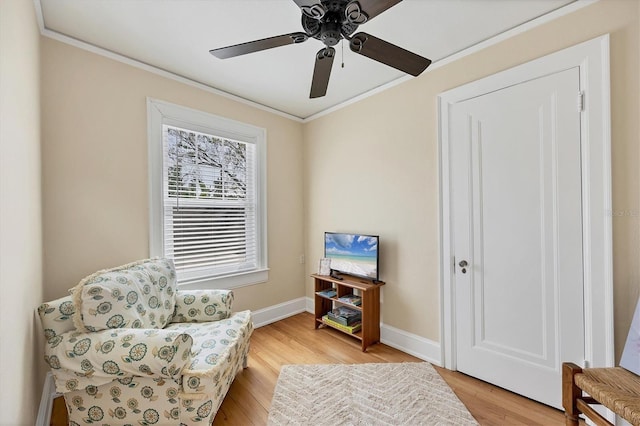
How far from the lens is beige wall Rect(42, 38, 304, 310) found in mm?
1890

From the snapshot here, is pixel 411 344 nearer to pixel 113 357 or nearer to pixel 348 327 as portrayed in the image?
pixel 348 327

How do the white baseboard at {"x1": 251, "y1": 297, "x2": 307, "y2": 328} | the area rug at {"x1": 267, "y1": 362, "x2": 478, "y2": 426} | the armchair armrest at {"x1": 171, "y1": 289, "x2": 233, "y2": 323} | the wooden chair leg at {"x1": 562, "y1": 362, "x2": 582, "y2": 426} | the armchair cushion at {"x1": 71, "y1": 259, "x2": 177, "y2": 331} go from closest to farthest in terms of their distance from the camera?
the wooden chair leg at {"x1": 562, "y1": 362, "x2": 582, "y2": 426}
the armchair cushion at {"x1": 71, "y1": 259, "x2": 177, "y2": 331}
the area rug at {"x1": 267, "y1": 362, "x2": 478, "y2": 426}
the armchair armrest at {"x1": 171, "y1": 289, "x2": 233, "y2": 323}
the white baseboard at {"x1": 251, "y1": 297, "x2": 307, "y2": 328}

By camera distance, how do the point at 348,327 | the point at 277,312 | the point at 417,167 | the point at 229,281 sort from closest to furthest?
the point at 417,167
the point at 348,327
the point at 229,281
the point at 277,312

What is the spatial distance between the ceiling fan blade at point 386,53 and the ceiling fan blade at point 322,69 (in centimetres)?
13

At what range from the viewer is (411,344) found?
2.43 m

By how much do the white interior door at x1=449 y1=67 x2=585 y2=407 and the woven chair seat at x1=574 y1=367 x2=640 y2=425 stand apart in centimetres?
44

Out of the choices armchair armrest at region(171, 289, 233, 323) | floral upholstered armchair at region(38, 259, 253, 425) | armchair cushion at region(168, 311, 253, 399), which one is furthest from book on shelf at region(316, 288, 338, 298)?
floral upholstered armchair at region(38, 259, 253, 425)

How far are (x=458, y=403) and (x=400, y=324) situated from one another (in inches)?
31.9

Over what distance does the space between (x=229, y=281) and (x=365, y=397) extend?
5.64 feet

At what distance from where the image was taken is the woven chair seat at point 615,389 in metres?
1.03

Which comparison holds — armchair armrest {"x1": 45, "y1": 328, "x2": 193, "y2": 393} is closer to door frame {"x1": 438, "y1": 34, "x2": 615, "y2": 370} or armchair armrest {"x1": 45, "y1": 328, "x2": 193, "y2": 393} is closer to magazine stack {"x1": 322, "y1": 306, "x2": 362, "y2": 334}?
magazine stack {"x1": 322, "y1": 306, "x2": 362, "y2": 334}

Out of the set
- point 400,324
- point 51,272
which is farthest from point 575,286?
point 51,272

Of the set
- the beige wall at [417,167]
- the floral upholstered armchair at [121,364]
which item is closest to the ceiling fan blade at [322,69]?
the beige wall at [417,167]

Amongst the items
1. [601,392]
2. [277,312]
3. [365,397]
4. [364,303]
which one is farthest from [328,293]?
[601,392]
